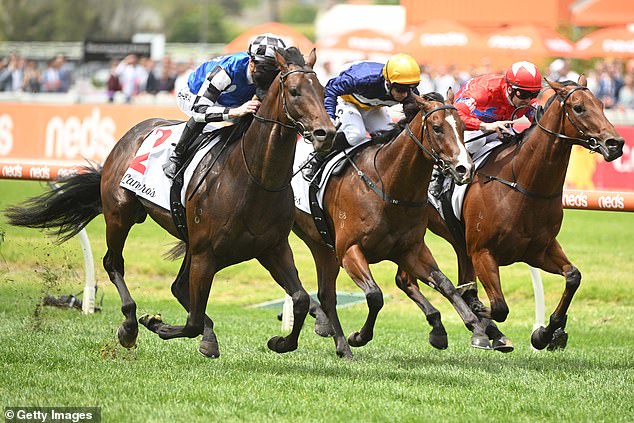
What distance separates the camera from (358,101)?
8.05 m

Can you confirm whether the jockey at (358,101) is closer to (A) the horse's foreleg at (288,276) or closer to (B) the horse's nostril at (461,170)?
(B) the horse's nostril at (461,170)

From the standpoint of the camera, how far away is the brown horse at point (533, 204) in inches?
286

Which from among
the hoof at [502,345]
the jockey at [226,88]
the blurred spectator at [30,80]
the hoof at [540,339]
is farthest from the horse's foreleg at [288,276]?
the blurred spectator at [30,80]

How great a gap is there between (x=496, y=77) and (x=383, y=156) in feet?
4.31

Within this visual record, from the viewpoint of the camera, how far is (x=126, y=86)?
23953 millimetres

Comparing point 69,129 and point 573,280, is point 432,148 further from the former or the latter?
point 69,129

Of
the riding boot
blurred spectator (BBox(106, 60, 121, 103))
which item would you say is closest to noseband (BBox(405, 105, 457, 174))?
the riding boot

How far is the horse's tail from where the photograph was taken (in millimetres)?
8375

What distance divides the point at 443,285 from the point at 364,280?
1.74 feet

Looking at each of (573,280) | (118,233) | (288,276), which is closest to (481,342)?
(573,280)

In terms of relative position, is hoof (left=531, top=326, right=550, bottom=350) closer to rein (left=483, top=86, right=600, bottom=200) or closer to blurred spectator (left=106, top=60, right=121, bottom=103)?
rein (left=483, top=86, right=600, bottom=200)

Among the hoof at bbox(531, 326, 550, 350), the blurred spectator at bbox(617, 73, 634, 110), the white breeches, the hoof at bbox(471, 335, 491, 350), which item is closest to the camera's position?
the hoof at bbox(471, 335, 491, 350)

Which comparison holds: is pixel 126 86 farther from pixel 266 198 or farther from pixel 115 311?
pixel 266 198

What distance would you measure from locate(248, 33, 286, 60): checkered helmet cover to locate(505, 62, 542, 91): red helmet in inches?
77.8
